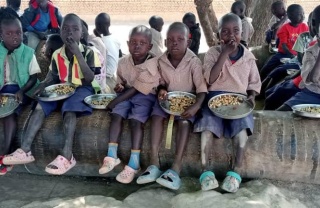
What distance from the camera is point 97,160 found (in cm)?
329

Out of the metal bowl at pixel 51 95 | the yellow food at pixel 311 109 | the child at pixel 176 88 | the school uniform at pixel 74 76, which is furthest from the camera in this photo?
the school uniform at pixel 74 76

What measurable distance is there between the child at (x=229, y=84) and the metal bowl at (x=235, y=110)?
0.05 metres

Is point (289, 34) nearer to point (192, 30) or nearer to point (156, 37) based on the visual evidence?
point (192, 30)

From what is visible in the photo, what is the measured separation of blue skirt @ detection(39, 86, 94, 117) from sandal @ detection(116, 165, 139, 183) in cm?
66

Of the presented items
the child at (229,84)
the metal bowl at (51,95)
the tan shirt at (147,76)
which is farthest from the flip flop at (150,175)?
the metal bowl at (51,95)

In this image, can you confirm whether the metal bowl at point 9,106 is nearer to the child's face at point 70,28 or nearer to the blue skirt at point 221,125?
the child's face at point 70,28

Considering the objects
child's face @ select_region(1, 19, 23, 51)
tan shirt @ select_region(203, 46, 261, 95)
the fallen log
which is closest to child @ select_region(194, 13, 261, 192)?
tan shirt @ select_region(203, 46, 261, 95)

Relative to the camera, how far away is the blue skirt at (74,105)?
3.22 metres

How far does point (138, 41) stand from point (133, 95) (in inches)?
18.2

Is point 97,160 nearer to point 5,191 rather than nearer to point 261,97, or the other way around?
point 5,191

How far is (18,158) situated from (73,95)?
69 centimetres

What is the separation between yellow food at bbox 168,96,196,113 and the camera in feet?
9.93

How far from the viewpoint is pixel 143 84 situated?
3.23m

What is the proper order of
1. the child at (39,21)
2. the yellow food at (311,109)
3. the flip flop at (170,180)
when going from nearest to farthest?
1. the flip flop at (170,180)
2. the yellow food at (311,109)
3. the child at (39,21)
